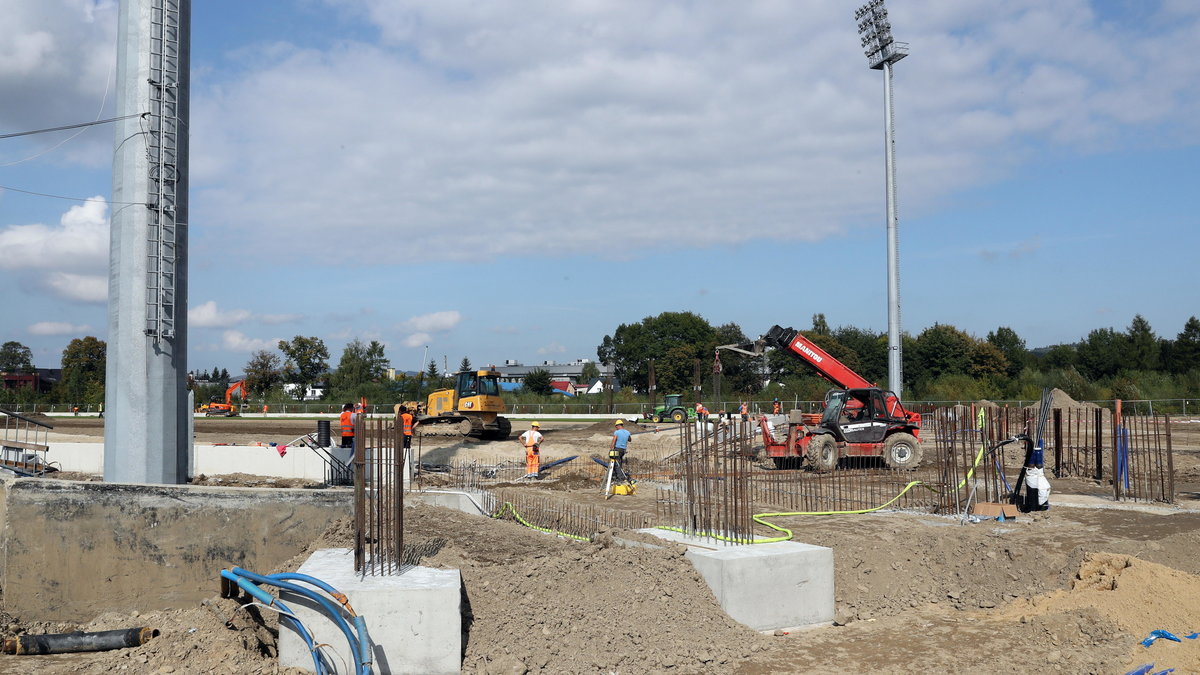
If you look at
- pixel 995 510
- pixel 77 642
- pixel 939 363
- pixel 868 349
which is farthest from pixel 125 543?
pixel 868 349

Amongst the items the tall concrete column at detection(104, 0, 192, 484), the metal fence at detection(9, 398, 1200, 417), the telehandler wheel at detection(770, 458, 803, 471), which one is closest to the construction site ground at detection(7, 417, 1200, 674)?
the tall concrete column at detection(104, 0, 192, 484)

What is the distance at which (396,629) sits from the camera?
663 cm

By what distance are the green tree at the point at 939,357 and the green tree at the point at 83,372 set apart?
6496cm

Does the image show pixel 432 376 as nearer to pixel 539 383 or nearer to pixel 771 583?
pixel 539 383

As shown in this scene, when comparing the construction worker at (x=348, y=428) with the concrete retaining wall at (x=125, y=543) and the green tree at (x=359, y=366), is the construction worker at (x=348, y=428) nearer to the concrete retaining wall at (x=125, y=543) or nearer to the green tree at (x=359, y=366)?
the concrete retaining wall at (x=125, y=543)

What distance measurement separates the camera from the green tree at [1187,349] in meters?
55.7

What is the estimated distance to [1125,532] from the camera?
12555mm

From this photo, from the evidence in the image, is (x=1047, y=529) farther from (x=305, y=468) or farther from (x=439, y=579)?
(x=305, y=468)

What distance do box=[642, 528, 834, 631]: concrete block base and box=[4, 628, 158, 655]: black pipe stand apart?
4.87 m

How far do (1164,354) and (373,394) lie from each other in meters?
55.8

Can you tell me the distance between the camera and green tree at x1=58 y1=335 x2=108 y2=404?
242ft

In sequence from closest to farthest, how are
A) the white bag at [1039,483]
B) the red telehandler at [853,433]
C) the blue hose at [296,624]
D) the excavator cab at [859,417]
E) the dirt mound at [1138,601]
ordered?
the blue hose at [296,624] → the dirt mound at [1138,601] → the white bag at [1039,483] → the red telehandler at [853,433] → the excavator cab at [859,417]

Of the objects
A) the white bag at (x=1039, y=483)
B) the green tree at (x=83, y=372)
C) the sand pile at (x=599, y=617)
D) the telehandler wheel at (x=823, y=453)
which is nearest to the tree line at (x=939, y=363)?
the telehandler wheel at (x=823, y=453)

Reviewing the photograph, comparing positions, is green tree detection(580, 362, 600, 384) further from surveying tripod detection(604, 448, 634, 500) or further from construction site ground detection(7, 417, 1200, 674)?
construction site ground detection(7, 417, 1200, 674)
